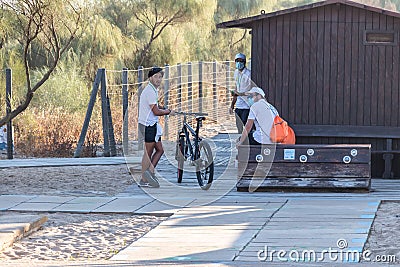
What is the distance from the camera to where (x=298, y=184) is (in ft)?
36.3

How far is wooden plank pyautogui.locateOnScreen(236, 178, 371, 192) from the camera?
1095 centimetres

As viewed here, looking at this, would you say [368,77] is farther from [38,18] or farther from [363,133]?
[38,18]

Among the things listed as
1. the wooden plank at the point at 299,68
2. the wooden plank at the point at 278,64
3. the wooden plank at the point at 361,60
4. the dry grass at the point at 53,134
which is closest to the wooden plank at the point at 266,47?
the wooden plank at the point at 278,64

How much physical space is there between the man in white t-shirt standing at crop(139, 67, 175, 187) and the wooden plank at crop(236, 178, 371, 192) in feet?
3.90

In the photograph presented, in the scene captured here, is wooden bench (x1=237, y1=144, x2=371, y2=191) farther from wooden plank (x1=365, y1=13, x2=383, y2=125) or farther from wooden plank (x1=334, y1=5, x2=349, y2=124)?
wooden plank (x1=334, y1=5, x2=349, y2=124)

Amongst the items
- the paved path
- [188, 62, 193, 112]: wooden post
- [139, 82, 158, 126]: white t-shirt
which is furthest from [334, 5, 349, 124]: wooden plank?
[188, 62, 193, 112]: wooden post

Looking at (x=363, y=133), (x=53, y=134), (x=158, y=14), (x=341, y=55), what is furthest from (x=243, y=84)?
(x=158, y=14)

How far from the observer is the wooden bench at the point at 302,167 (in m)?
10.9

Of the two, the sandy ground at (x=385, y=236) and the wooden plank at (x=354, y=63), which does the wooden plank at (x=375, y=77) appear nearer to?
the wooden plank at (x=354, y=63)

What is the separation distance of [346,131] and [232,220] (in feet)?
13.7

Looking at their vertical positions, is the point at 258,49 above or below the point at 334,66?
above

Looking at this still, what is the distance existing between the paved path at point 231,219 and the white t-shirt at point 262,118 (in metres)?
0.76

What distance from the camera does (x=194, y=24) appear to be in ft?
94.6
